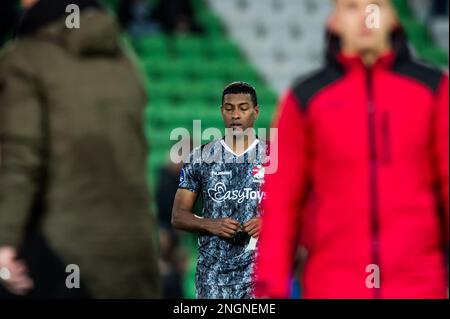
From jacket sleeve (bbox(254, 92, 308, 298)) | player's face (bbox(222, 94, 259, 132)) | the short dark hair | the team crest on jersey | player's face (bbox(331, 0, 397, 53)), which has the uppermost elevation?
the short dark hair

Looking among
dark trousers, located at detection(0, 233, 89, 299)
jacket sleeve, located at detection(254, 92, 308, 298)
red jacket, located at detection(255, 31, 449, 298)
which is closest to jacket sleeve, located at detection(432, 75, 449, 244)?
red jacket, located at detection(255, 31, 449, 298)

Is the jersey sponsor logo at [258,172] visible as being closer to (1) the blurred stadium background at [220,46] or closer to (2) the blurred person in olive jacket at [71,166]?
(2) the blurred person in olive jacket at [71,166]

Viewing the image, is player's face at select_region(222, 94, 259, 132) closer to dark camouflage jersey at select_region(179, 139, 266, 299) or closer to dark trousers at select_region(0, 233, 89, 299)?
dark camouflage jersey at select_region(179, 139, 266, 299)

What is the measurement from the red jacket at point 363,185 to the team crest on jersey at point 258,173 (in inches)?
58.2

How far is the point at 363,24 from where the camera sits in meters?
4.09

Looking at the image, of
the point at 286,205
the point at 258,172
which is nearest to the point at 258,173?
the point at 258,172

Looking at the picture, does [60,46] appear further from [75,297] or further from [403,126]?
[403,126]

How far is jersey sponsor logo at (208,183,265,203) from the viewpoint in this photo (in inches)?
222

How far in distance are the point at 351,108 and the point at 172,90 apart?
9475 mm

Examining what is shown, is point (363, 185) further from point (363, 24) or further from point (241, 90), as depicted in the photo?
point (241, 90)

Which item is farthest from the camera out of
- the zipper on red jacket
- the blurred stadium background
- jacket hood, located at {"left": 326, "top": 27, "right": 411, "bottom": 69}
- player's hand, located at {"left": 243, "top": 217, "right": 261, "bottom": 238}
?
the blurred stadium background

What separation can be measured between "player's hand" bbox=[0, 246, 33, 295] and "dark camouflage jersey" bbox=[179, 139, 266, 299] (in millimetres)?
1539

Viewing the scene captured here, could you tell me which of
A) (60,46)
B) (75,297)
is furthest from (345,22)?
(75,297)

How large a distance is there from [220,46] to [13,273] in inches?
405
